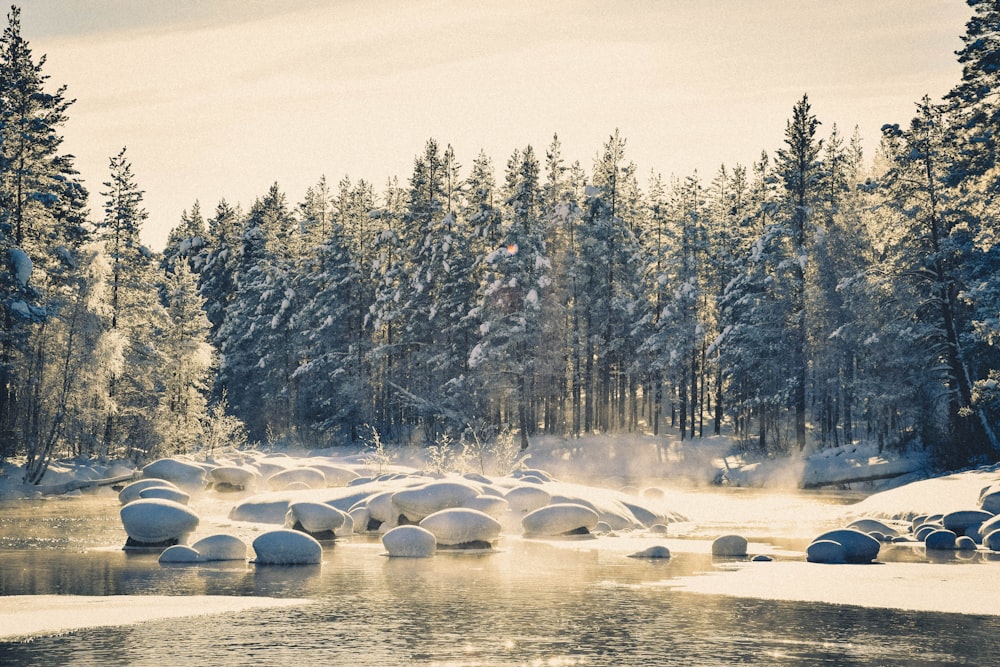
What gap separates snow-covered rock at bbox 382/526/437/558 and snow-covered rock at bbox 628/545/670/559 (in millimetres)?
3860

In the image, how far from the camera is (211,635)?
443 inches

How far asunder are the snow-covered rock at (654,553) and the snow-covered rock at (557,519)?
3544 mm

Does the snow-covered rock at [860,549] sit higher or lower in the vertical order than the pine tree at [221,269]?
lower

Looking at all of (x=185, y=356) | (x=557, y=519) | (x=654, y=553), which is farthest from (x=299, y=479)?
(x=185, y=356)

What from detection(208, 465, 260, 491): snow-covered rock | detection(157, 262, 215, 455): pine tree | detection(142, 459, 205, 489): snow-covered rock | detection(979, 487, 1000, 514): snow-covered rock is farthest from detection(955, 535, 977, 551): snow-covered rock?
detection(157, 262, 215, 455): pine tree

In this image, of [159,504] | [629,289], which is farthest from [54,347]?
[629,289]

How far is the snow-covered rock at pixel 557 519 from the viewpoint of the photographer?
22.8m

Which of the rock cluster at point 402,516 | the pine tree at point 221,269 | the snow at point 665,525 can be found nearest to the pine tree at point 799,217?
the snow at point 665,525

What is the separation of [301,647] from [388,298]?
164 feet

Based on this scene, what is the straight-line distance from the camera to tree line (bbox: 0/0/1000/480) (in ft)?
122

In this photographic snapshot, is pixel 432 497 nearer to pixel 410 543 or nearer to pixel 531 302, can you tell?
pixel 410 543

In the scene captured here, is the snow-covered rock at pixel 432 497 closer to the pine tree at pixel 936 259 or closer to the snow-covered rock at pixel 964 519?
the snow-covered rock at pixel 964 519

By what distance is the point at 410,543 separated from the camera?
19.1m

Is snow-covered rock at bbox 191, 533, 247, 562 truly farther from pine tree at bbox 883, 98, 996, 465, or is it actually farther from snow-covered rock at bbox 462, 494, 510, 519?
pine tree at bbox 883, 98, 996, 465
